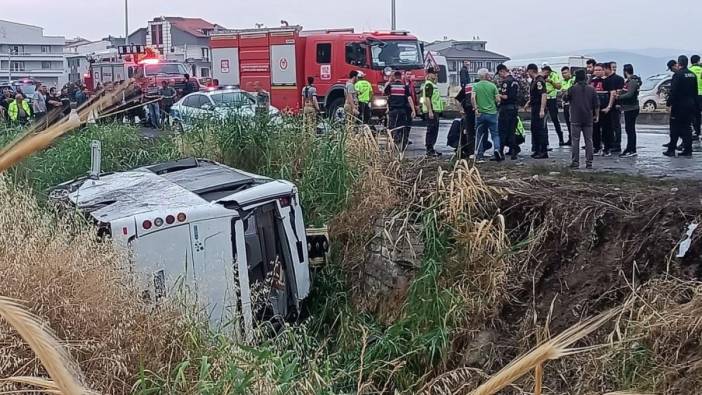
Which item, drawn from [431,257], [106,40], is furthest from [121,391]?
[106,40]

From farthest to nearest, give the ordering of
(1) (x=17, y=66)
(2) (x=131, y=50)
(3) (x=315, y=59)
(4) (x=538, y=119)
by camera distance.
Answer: (1) (x=17, y=66)
(2) (x=131, y=50)
(3) (x=315, y=59)
(4) (x=538, y=119)

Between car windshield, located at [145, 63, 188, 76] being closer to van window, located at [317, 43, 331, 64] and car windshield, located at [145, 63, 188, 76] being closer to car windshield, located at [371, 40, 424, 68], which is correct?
van window, located at [317, 43, 331, 64]

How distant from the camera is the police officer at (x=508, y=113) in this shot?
12.7 metres

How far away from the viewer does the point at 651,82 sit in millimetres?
A: 27344

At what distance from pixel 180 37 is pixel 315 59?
5188cm

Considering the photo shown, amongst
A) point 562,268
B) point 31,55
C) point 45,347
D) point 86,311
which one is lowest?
point 562,268

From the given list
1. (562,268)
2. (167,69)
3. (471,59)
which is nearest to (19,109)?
(167,69)

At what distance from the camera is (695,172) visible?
10797 millimetres

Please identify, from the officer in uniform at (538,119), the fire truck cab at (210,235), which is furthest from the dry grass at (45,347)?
the officer in uniform at (538,119)

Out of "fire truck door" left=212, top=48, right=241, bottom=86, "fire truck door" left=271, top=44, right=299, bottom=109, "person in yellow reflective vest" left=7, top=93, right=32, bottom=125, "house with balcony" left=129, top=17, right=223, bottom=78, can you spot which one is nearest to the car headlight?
"fire truck door" left=271, top=44, right=299, bottom=109

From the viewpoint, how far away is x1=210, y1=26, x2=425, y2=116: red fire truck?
21.6m

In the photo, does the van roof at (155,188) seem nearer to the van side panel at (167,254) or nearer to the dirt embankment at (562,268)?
the van side panel at (167,254)

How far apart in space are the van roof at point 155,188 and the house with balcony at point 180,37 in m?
48.9

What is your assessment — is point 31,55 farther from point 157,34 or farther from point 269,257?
point 269,257
